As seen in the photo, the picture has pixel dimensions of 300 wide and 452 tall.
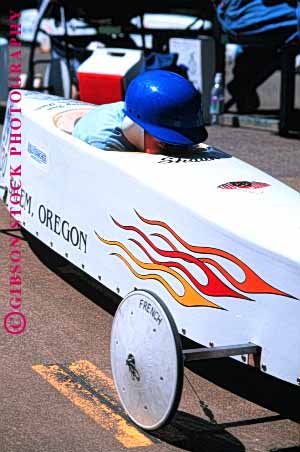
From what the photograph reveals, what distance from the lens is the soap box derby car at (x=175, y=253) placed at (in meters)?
4.04

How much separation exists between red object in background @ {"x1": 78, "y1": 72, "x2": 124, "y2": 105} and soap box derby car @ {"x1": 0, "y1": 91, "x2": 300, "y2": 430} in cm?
658

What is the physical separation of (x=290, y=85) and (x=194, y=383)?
857 centimetres

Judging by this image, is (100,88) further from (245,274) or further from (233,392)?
(245,274)

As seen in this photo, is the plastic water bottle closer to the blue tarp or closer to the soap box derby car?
the blue tarp

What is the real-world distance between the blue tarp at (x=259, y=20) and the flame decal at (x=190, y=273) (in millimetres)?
7995

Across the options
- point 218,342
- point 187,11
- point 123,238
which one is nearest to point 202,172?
point 123,238

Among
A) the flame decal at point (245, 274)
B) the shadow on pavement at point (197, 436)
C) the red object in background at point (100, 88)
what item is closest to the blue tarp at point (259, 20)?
the red object in background at point (100, 88)

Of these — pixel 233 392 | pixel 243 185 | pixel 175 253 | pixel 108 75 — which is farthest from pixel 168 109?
pixel 108 75

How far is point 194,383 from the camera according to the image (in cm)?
475

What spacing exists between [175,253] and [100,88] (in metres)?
8.53

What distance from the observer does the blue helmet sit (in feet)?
16.9

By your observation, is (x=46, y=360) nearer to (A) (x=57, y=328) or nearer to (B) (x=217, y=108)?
(A) (x=57, y=328)

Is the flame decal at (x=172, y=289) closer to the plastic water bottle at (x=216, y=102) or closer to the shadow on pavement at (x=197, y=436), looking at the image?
the shadow on pavement at (x=197, y=436)

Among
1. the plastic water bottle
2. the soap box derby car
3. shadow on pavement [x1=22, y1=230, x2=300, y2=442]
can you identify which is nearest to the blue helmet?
the soap box derby car
